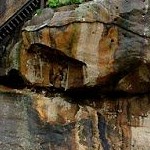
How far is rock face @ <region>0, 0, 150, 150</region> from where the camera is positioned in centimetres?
811

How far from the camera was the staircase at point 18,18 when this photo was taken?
907 cm

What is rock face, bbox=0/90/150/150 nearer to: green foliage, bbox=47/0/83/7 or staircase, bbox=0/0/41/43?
staircase, bbox=0/0/41/43

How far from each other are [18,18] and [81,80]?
5.52 feet

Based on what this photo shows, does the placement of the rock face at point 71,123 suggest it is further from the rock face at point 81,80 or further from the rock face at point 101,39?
the rock face at point 101,39

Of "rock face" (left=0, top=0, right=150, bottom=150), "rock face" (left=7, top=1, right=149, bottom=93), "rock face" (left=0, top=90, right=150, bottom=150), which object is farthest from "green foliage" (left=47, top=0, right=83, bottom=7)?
"rock face" (left=0, top=90, right=150, bottom=150)

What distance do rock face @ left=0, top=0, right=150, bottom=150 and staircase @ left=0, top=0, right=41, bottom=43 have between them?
499 millimetres

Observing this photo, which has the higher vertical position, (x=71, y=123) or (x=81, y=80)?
(x=81, y=80)

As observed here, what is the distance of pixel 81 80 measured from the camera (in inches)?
328

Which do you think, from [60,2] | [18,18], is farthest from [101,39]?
[18,18]

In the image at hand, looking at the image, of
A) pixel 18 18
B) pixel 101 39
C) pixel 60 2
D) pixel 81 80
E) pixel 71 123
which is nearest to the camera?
pixel 101 39

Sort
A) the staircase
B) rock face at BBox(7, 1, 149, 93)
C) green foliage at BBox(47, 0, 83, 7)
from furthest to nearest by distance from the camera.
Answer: the staircase → green foliage at BBox(47, 0, 83, 7) → rock face at BBox(7, 1, 149, 93)

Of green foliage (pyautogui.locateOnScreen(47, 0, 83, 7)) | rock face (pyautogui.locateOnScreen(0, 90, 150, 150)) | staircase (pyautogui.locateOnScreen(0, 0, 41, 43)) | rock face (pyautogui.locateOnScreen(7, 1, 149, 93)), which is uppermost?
green foliage (pyautogui.locateOnScreen(47, 0, 83, 7))

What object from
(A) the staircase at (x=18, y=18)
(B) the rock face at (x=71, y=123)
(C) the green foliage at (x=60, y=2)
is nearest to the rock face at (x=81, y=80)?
(B) the rock face at (x=71, y=123)

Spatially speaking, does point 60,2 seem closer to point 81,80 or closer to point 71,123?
point 81,80
